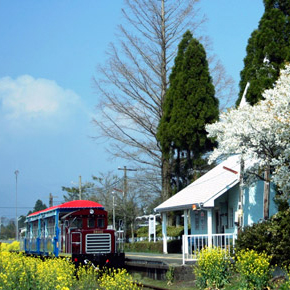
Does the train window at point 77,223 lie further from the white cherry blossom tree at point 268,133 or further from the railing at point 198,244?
the white cherry blossom tree at point 268,133

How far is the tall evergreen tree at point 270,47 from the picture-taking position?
23.8 m

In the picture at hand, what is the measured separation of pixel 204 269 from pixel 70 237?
387 inches

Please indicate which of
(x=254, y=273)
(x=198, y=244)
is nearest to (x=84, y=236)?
(x=198, y=244)

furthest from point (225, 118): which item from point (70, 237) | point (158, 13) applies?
point (158, 13)

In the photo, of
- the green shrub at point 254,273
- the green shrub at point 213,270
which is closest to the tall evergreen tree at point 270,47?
the green shrub at point 213,270

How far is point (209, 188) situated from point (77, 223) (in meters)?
6.78

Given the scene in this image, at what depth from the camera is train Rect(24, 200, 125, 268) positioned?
26312 mm

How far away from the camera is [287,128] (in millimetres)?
19375

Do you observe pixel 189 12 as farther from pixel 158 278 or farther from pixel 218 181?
pixel 158 278

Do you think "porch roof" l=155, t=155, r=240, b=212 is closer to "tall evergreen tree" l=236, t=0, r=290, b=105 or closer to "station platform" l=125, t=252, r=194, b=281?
"tall evergreen tree" l=236, t=0, r=290, b=105

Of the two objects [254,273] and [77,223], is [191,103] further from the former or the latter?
[254,273]

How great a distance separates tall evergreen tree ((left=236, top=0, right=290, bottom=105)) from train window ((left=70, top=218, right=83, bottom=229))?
936cm

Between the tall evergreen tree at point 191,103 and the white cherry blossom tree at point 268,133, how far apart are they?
51.8 feet

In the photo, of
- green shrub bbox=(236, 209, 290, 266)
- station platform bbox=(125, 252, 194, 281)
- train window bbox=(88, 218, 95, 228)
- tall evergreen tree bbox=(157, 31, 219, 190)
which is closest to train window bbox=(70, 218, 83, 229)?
train window bbox=(88, 218, 95, 228)
